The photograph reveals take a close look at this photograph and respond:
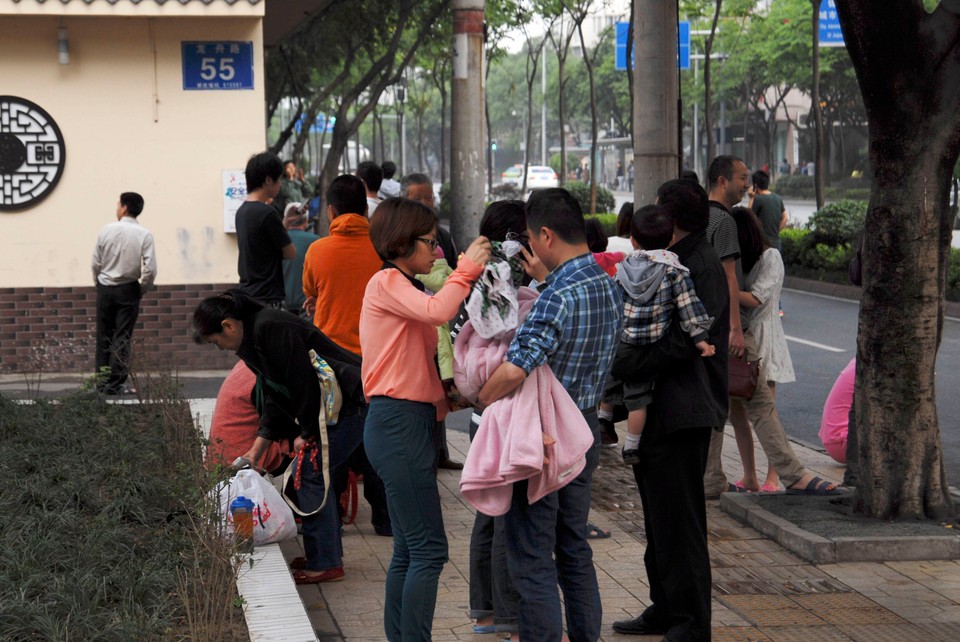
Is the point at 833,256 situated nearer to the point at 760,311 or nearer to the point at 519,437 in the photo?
the point at 760,311

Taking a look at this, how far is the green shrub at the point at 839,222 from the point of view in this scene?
20.7 m

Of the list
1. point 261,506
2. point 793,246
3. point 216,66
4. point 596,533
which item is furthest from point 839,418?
point 793,246

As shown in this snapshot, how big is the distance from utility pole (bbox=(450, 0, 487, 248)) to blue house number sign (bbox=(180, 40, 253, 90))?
2.78 metres

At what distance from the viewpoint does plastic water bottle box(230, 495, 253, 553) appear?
5.46 meters

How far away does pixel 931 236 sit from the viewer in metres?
6.49

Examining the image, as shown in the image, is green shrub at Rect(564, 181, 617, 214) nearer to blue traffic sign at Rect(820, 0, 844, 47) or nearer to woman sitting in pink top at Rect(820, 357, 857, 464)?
blue traffic sign at Rect(820, 0, 844, 47)

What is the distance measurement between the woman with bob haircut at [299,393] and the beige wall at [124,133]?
286 inches

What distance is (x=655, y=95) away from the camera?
929cm

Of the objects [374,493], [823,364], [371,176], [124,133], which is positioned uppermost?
[124,133]

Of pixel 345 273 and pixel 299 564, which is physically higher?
pixel 345 273

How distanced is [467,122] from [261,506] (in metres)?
9.56

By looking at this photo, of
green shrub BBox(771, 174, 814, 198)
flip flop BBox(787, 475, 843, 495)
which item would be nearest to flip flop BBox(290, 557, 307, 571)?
flip flop BBox(787, 475, 843, 495)

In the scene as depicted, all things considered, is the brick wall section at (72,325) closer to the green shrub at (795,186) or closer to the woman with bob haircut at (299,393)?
the woman with bob haircut at (299,393)

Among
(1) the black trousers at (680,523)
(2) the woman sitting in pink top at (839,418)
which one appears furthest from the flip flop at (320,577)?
(2) the woman sitting in pink top at (839,418)
